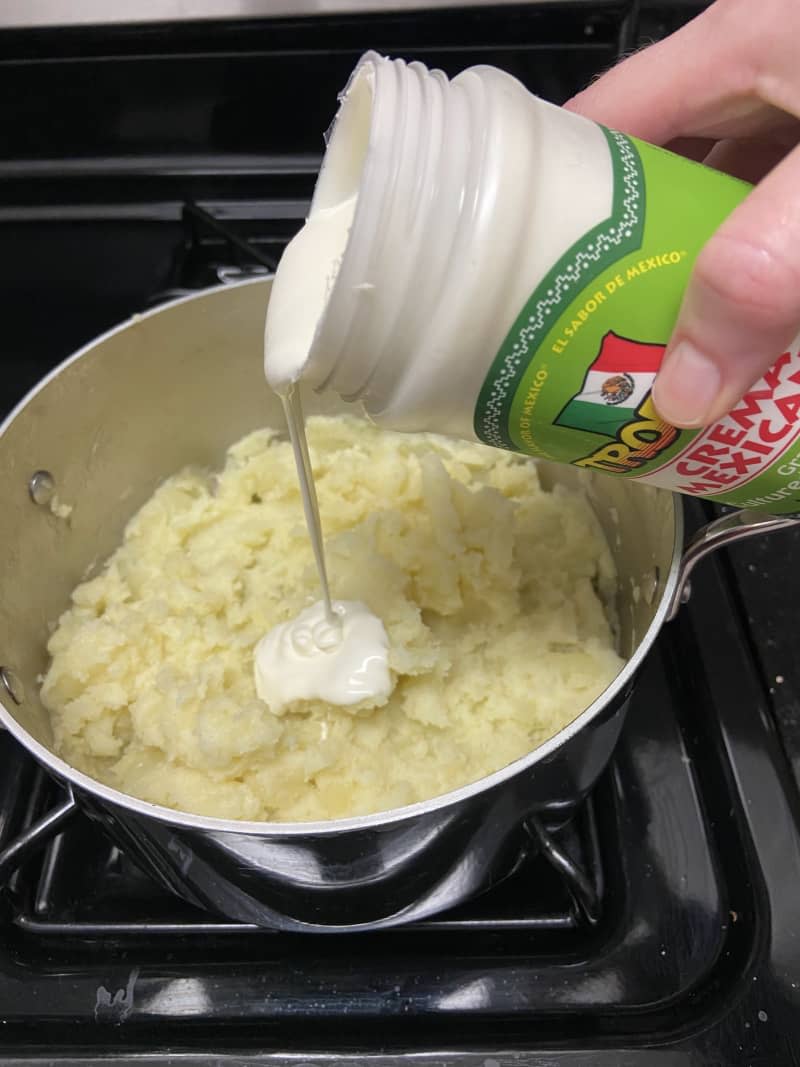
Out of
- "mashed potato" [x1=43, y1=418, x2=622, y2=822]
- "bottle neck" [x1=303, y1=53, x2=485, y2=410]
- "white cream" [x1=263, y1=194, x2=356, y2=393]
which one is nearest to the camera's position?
"bottle neck" [x1=303, y1=53, x2=485, y2=410]

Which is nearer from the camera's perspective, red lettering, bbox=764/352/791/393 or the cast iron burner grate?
red lettering, bbox=764/352/791/393

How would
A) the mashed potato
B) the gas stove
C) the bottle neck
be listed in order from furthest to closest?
1. the mashed potato
2. the gas stove
3. the bottle neck

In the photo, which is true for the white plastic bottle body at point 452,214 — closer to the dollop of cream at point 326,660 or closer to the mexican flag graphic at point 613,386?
the mexican flag graphic at point 613,386

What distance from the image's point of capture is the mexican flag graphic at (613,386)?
54 centimetres

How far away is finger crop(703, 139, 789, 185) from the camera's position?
81cm

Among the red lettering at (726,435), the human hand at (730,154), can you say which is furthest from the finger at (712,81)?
the red lettering at (726,435)

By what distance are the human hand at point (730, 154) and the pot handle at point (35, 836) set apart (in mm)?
595

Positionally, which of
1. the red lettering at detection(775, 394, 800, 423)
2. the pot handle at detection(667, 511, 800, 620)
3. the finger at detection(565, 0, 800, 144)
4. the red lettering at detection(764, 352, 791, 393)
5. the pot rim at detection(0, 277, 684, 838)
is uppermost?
the finger at detection(565, 0, 800, 144)

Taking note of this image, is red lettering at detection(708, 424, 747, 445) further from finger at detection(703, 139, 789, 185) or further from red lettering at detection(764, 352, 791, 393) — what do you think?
finger at detection(703, 139, 789, 185)

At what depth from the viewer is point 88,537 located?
1.06 metres

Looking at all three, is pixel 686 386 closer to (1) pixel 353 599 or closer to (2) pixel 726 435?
(2) pixel 726 435

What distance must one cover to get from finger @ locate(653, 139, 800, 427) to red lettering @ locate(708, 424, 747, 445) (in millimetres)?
46

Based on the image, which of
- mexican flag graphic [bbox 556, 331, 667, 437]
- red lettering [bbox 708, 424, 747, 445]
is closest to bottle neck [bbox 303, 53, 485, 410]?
mexican flag graphic [bbox 556, 331, 667, 437]

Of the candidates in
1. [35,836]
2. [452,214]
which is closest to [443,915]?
[35,836]
